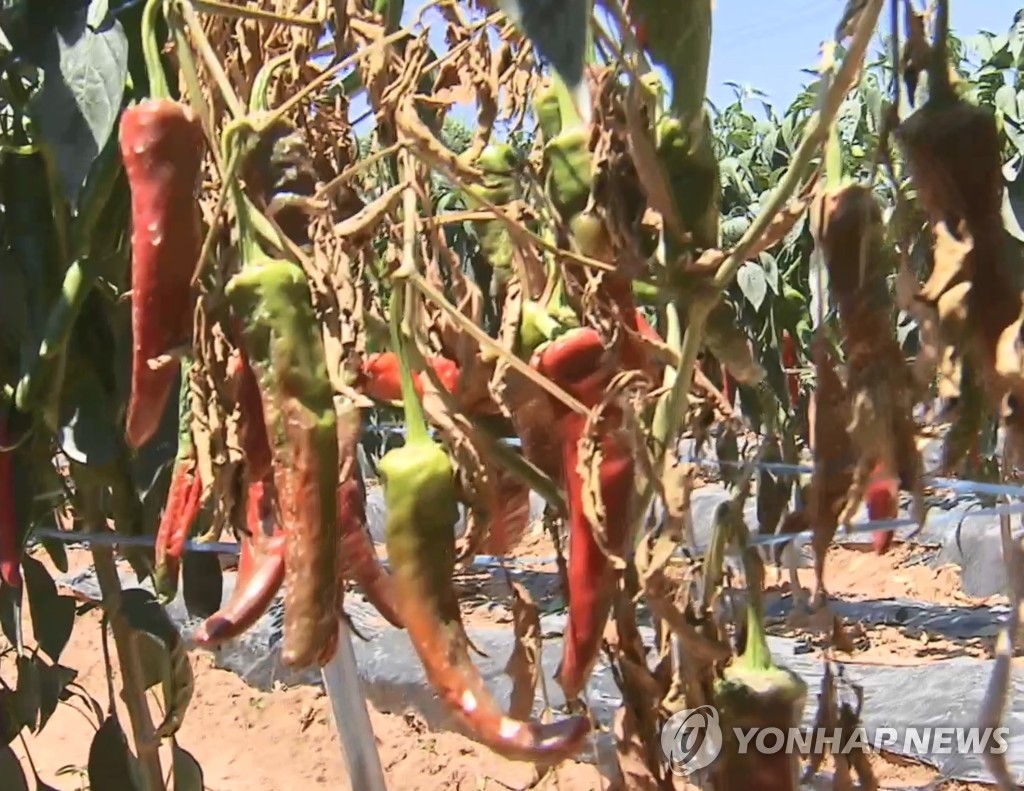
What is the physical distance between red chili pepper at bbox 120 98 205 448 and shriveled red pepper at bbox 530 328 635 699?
7.5 inches

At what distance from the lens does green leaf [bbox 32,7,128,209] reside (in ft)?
2.22

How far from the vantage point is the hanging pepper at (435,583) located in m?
0.58

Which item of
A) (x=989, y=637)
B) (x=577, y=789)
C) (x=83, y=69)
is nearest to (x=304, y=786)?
(x=577, y=789)

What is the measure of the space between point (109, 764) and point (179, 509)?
539mm

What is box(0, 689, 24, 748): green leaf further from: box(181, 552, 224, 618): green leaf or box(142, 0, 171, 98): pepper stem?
box(142, 0, 171, 98): pepper stem

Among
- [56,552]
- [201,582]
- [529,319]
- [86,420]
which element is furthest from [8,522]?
[529,319]

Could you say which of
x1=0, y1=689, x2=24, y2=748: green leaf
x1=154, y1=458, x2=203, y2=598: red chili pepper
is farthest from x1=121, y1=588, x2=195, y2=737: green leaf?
x1=154, y1=458, x2=203, y2=598: red chili pepper

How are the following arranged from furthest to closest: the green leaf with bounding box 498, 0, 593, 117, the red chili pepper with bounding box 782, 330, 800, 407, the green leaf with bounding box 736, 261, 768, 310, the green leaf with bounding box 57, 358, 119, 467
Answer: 1. the red chili pepper with bounding box 782, 330, 800, 407
2. the green leaf with bounding box 736, 261, 768, 310
3. the green leaf with bounding box 57, 358, 119, 467
4. the green leaf with bounding box 498, 0, 593, 117

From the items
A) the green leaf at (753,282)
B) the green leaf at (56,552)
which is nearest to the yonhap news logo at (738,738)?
the green leaf at (56,552)

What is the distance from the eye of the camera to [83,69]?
680 millimetres

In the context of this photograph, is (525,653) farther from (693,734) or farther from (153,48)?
(153,48)

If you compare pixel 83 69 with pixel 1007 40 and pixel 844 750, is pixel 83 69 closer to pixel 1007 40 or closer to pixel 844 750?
pixel 844 750

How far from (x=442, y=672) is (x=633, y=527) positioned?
0.12 meters

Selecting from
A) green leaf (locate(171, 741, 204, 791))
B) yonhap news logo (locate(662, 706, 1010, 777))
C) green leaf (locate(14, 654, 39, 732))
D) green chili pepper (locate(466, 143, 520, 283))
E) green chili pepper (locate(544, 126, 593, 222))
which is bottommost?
green leaf (locate(171, 741, 204, 791))
